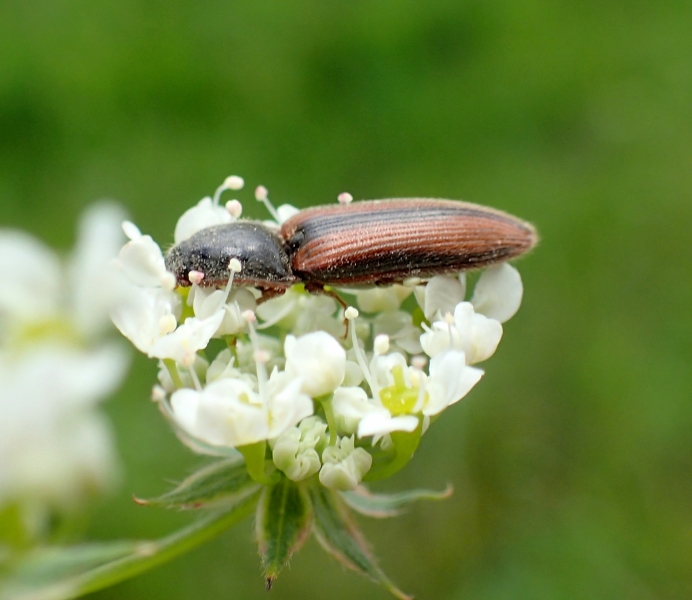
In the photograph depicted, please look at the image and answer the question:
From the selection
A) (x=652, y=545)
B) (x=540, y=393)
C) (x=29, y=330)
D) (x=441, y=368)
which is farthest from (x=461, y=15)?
(x=29, y=330)

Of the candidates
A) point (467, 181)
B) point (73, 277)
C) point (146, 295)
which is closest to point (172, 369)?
point (146, 295)

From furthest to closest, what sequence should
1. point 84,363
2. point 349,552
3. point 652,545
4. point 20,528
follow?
point 652,545 → point 349,552 → point 20,528 → point 84,363

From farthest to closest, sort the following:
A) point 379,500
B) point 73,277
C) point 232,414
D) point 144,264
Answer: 1. point 379,500
2. point 144,264
3. point 232,414
4. point 73,277

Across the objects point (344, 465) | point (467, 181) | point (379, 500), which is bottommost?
point (379, 500)

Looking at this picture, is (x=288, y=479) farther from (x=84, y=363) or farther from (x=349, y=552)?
(x=84, y=363)

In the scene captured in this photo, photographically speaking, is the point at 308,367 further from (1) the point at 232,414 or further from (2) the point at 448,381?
(2) the point at 448,381

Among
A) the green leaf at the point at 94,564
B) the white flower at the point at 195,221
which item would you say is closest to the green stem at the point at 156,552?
the green leaf at the point at 94,564
